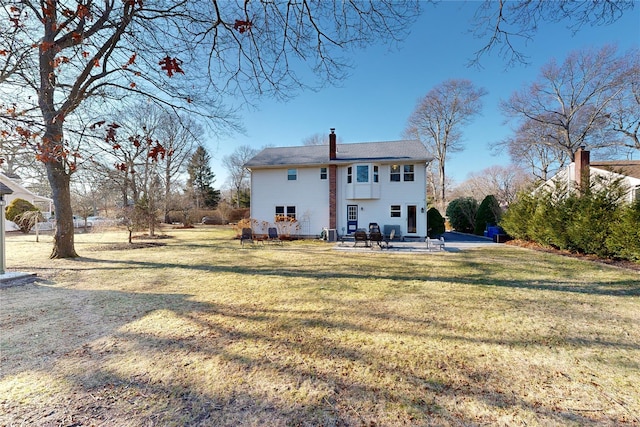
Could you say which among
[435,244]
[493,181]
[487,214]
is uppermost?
[493,181]

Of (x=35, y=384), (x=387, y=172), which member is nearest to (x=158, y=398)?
(x=35, y=384)

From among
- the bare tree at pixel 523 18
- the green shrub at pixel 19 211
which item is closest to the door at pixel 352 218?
the bare tree at pixel 523 18

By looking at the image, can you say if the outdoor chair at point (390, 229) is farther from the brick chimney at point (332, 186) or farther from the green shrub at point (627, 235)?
the green shrub at point (627, 235)

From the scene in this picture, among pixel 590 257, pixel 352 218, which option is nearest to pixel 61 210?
pixel 352 218

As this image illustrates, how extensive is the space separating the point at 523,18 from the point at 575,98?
26.8 meters

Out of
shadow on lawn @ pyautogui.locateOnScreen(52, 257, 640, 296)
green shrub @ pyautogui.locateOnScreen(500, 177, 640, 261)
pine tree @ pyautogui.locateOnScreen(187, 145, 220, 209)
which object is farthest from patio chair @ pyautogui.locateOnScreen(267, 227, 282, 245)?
pine tree @ pyautogui.locateOnScreen(187, 145, 220, 209)

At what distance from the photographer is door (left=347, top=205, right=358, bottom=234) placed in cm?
1798

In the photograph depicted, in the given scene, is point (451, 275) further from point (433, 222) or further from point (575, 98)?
point (575, 98)

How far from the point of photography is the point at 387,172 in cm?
1767

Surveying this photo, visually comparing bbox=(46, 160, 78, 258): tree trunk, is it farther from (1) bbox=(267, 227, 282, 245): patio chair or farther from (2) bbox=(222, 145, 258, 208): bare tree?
(2) bbox=(222, 145, 258, 208): bare tree

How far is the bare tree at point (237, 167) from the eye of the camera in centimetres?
4803

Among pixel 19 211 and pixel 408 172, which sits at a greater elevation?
pixel 408 172

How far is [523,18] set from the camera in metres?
4.34

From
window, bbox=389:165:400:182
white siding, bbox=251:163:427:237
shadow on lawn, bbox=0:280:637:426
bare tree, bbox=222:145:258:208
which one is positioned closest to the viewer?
shadow on lawn, bbox=0:280:637:426
